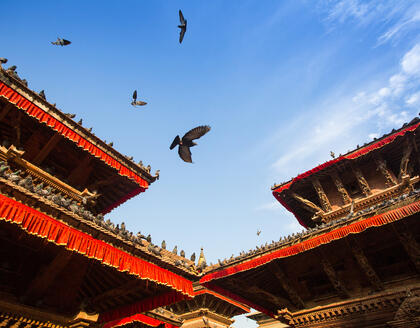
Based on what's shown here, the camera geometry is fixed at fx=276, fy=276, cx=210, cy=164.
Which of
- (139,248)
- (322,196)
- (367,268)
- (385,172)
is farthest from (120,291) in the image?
(385,172)

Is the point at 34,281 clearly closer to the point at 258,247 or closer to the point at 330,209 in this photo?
the point at 258,247

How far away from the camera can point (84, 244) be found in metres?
5.00

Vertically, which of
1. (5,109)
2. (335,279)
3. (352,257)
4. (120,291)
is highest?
(5,109)

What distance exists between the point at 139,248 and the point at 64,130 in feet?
13.8

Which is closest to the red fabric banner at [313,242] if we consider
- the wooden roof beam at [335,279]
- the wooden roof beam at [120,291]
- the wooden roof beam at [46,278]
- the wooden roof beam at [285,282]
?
the wooden roof beam at [285,282]

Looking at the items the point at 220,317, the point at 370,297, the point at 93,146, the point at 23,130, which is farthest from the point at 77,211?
the point at 220,317

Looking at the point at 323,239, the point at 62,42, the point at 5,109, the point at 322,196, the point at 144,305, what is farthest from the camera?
the point at 322,196

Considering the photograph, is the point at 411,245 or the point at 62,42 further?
the point at 62,42

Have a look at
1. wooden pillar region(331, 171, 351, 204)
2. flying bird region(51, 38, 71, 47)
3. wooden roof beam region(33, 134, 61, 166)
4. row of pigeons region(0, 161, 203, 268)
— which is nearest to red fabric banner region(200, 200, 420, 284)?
row of pigeons region(0, 161, 203, 268)

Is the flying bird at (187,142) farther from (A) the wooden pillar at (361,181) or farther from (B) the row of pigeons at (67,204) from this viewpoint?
(A) the wooden pillar at (361,181)

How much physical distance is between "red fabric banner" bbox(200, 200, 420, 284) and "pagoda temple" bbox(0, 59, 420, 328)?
30 millimetres

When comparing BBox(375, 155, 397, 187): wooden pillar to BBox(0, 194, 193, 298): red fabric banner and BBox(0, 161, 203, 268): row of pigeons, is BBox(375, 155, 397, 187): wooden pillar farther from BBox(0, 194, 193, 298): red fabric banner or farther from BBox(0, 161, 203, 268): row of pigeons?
BBox(0, 194, 193, 298): red fabric banner

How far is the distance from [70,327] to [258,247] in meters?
5.16

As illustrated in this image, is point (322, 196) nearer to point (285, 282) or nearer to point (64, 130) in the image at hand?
point (285, 282)
